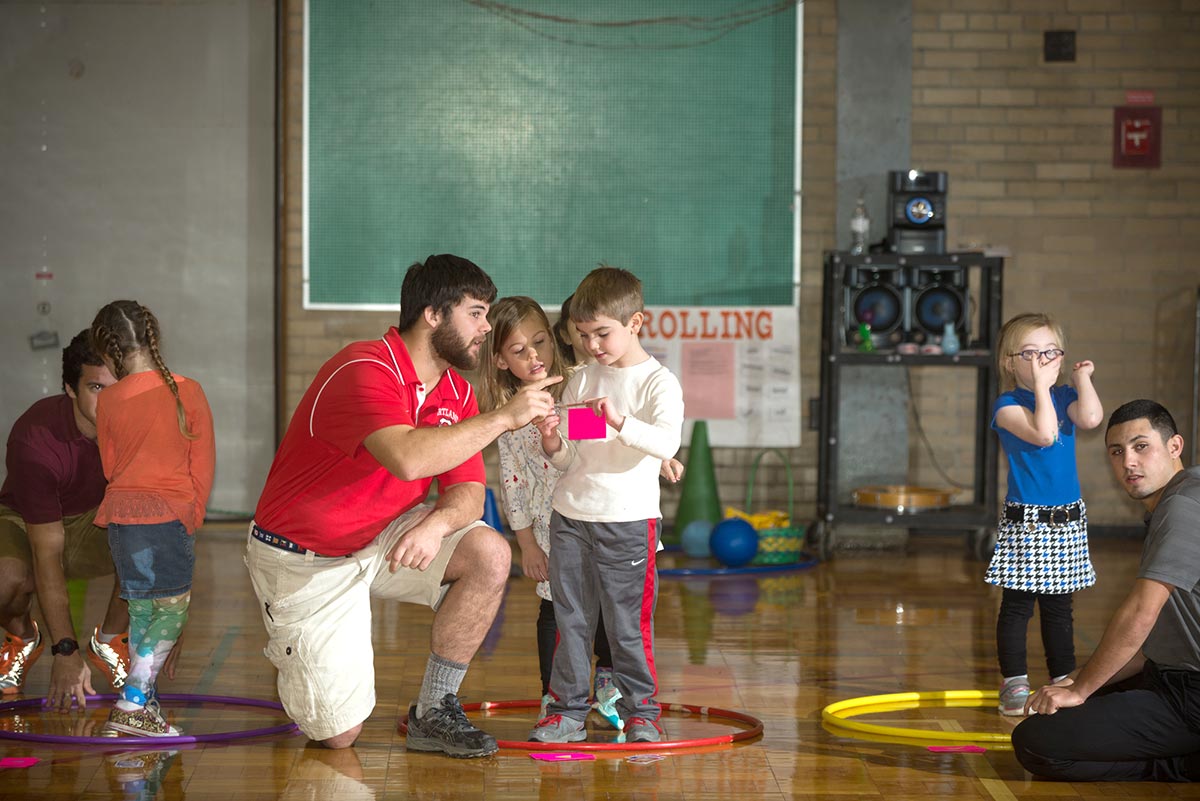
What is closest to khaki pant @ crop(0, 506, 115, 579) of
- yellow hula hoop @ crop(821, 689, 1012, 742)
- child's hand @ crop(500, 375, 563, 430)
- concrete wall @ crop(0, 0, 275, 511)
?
child's hand @ crop(500, 375, 563, 430)

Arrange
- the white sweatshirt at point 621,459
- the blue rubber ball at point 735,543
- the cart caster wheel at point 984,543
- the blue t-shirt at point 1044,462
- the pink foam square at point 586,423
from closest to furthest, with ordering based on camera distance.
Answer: the pink foam square at point 586,423 < the white sweatshirt at point 621,459 < the blue t-shirt at point 1044,462 < the blue rubber ball at point 735,543 < the cart caster wheel at point 984,543

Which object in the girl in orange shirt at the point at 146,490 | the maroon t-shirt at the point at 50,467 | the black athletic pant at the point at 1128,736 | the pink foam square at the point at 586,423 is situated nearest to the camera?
the black athletic pant at the point at 1128,736

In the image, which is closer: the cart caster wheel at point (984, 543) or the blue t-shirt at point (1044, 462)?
the blue t-shirt at point (1044, 462)

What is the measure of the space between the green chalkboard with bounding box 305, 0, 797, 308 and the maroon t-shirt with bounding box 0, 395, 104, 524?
361 centimetres

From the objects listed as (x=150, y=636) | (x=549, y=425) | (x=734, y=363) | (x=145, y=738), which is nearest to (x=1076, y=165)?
(x=734, y=363)

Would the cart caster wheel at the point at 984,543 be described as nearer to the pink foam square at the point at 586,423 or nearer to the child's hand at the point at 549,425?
the child's hand at the point at 549,425

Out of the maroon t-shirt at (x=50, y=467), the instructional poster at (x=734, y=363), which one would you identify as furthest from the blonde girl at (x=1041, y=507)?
the instructional poster at (x=734, y=363)

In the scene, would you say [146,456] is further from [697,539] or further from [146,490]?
[697,539]

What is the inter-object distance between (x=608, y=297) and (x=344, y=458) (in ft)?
2.50

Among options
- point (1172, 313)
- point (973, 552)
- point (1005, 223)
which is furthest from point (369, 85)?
point (1172, 313)

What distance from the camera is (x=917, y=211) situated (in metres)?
7.24

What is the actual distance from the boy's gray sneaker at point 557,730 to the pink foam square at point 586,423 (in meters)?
0.75

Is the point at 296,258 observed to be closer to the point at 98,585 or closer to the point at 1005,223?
the point at 98,585

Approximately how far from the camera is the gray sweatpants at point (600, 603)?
11.5 ft
